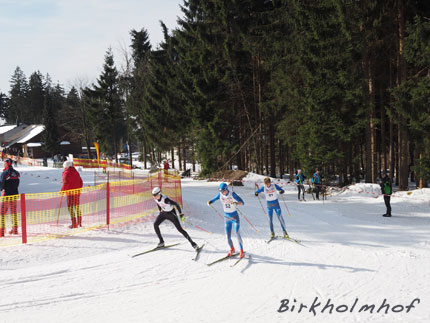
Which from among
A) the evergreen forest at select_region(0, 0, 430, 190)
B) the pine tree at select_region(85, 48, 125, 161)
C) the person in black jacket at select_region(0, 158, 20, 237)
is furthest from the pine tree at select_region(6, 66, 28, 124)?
the person in black jacket at select_region(0, 158, 20, 237)

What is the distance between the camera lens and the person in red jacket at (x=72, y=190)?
10425mm

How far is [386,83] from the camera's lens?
22859 mm

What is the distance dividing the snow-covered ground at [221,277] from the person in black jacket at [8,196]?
1.10m

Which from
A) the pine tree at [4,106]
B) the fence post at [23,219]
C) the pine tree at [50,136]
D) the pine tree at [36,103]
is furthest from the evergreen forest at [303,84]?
the pine tree at [4,106]

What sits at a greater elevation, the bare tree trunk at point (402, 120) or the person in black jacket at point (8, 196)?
the bare tree trunk at point (402, 120)

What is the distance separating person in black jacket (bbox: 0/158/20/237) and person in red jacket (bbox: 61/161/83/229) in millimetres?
1458

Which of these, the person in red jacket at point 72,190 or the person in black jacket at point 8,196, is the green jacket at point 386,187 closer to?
the person in red jacket at point 72,190

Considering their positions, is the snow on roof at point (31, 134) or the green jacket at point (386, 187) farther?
the snow on roof at point (31, 134)

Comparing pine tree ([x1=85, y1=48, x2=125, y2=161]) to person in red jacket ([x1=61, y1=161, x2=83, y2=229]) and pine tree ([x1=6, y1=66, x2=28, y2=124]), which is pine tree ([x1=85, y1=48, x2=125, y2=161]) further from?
pine tree ([x1=6, y1=66, x2=28, y2=124])

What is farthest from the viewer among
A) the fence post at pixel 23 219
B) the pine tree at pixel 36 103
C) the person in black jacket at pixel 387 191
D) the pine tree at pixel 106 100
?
the pine tree at pixel 36 103

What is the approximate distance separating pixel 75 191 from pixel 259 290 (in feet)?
22.7

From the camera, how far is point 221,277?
735 cm

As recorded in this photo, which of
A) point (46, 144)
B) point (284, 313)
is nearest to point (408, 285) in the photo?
point (284, 313)

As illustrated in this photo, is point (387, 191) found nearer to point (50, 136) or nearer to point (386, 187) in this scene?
point (386, 187)
